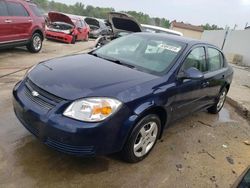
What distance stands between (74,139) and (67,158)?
710 mm

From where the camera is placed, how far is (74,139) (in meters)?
2.96

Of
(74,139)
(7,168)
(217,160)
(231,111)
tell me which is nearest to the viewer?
(74,139)

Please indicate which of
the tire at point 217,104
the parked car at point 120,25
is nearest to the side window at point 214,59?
the tire at point 217,104

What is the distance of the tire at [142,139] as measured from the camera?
11.2ft

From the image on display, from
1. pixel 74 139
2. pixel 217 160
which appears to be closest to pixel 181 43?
pixel 217 160

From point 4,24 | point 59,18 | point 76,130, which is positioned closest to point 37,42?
point 4,24

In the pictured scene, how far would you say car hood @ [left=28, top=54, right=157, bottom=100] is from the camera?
3.14 metres

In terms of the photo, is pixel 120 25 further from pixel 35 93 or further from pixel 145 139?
pixel 35 93

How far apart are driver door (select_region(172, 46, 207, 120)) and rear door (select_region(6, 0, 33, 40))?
668cm

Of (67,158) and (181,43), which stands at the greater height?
(181,43)

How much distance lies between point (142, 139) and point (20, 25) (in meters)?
7.53

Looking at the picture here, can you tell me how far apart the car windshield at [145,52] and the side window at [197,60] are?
0.19m

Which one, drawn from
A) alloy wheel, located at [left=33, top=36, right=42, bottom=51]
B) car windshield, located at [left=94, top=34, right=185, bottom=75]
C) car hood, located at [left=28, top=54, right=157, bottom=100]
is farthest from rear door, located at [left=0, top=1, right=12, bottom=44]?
car hood, located at [left=28, top=54, right=157, bottom=100]

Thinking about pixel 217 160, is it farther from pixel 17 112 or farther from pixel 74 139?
pixel 17 112
